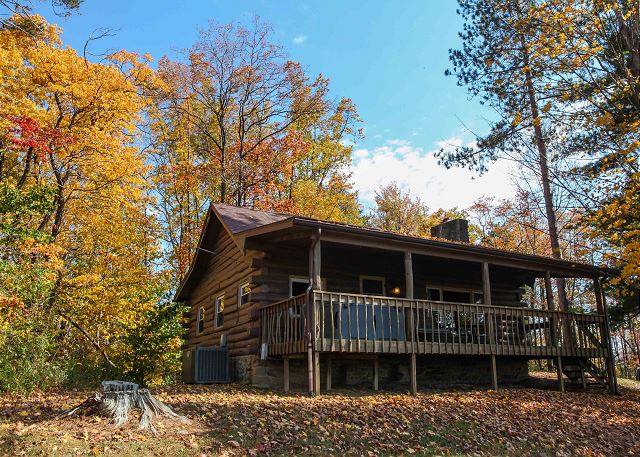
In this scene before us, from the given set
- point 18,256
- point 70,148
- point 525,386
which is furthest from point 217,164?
point 525,386

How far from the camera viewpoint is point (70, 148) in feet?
57.0

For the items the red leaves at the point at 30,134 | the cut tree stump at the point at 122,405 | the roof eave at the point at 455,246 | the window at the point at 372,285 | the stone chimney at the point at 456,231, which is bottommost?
the cut tree stump at the point at 122,405

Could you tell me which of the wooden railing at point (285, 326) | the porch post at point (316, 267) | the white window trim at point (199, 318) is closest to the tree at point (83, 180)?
the white window trim at point (199, 318)

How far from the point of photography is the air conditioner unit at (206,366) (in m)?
14.7

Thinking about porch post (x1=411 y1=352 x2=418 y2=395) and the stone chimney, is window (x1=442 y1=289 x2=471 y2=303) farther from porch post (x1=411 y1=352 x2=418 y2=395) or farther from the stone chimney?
porch post (x1=411 y1=352 x2=418 y2=395)

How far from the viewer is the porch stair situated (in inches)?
671

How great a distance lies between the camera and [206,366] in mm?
14930

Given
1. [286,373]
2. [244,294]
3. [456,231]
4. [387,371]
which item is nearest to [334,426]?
[286,373]

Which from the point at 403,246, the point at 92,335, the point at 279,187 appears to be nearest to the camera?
the point at 403,246

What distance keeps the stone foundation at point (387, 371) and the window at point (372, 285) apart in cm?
224

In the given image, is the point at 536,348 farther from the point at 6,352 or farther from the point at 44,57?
the point at 44,57

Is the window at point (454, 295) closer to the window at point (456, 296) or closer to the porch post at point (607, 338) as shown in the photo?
the window at point (456, 296)

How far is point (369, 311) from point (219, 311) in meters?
7.03

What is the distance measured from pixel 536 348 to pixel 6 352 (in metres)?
14.5
